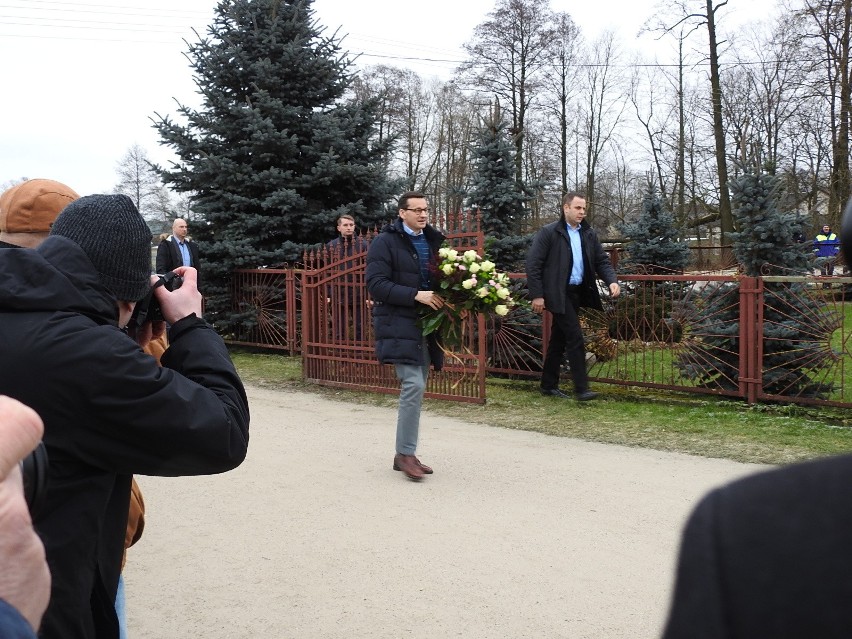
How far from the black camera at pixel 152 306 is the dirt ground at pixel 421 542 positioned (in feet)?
5.99

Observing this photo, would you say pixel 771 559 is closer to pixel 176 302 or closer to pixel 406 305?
pixel 176 302

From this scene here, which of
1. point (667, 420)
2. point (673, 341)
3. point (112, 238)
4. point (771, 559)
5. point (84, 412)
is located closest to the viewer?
point (771, 559)

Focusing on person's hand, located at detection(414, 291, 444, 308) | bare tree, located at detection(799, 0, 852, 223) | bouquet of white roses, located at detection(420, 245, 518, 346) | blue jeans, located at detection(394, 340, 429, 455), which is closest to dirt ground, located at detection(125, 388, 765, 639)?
blue jeans, located at detection(394, 340, 429, 455)

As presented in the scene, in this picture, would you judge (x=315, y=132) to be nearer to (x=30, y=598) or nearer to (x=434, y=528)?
(x=434, y=528)

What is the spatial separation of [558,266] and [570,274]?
16 cm

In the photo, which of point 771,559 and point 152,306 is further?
point 152,306

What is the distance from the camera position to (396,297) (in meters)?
6.39

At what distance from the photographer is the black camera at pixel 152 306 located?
2.50m

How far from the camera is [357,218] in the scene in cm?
1456

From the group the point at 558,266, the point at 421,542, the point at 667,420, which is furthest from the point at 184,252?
the point at 421,542

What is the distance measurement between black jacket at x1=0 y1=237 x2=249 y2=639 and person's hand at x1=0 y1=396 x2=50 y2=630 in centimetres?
74

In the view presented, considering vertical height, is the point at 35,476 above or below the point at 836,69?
below

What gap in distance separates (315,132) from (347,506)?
32.7 feet

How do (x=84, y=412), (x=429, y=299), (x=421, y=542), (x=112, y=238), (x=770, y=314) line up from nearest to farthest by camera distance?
1. (x=84, y=412)
2. (x=112, y=238)
3. (x=421, y=542)
4. (x=429, y=299)
5. (x=770, y=314)
